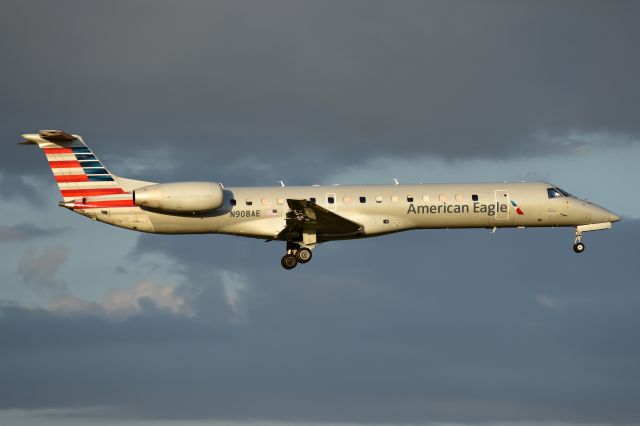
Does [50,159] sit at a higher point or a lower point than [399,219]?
higher

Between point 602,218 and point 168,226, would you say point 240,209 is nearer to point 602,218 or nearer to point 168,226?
point 168,226

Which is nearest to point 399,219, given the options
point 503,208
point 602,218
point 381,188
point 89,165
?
point 381,188

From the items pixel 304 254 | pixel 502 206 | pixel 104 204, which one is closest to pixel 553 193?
pixel 502 206

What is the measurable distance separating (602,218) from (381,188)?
30.6ft

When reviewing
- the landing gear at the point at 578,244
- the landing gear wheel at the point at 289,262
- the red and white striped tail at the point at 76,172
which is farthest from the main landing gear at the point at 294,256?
the landing gear at the point at 578,244

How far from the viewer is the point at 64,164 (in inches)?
1743

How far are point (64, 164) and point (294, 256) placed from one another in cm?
970

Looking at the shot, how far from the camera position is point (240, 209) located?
145 feet

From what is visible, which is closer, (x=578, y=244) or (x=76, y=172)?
(x=76, y=172)

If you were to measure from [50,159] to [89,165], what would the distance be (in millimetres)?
1511

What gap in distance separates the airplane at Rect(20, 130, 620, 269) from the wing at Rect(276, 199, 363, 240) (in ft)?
0.18

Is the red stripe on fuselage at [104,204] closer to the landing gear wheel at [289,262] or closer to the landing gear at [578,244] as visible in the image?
the landing gear wheel at [289,262]

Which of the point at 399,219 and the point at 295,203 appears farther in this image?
the point at 399,219

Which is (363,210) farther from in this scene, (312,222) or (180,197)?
(180,197)
